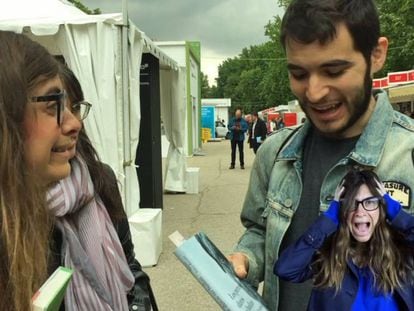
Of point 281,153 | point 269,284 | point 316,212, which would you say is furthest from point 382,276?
point 281,153

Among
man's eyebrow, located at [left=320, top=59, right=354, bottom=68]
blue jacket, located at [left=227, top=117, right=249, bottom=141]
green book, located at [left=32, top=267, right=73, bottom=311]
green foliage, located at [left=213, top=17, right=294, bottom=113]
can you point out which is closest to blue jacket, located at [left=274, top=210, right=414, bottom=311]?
man's eyebrow, located at [left=320, top=59, right=354, bottom=68]

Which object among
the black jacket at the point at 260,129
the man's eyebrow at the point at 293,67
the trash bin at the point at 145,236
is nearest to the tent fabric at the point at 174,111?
the trash bin at the point at 145,236

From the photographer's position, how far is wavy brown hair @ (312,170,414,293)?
4.42ft

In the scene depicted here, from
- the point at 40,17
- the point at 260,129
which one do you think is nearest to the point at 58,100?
the point at 40,17

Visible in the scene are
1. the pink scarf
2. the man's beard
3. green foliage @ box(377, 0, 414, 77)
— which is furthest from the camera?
green foliage @ box(377, 0, 414, 77)

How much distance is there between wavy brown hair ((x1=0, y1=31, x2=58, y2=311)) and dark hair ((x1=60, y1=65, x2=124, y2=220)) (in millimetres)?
487

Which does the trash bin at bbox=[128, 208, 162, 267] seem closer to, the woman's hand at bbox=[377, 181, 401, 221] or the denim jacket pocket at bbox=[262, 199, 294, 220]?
A: the denim jacket pocket at bbox=[262, 199, 294, 220]

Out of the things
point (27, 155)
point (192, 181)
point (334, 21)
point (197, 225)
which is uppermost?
point (334, 21)

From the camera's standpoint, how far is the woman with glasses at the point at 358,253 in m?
1.34

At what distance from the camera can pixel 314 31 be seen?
1418mm

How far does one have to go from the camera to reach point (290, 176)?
5.49 ft

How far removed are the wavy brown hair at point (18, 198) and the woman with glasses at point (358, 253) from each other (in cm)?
66

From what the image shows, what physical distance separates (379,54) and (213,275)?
80 centimetres

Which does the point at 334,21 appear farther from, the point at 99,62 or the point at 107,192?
the point at 99,62
